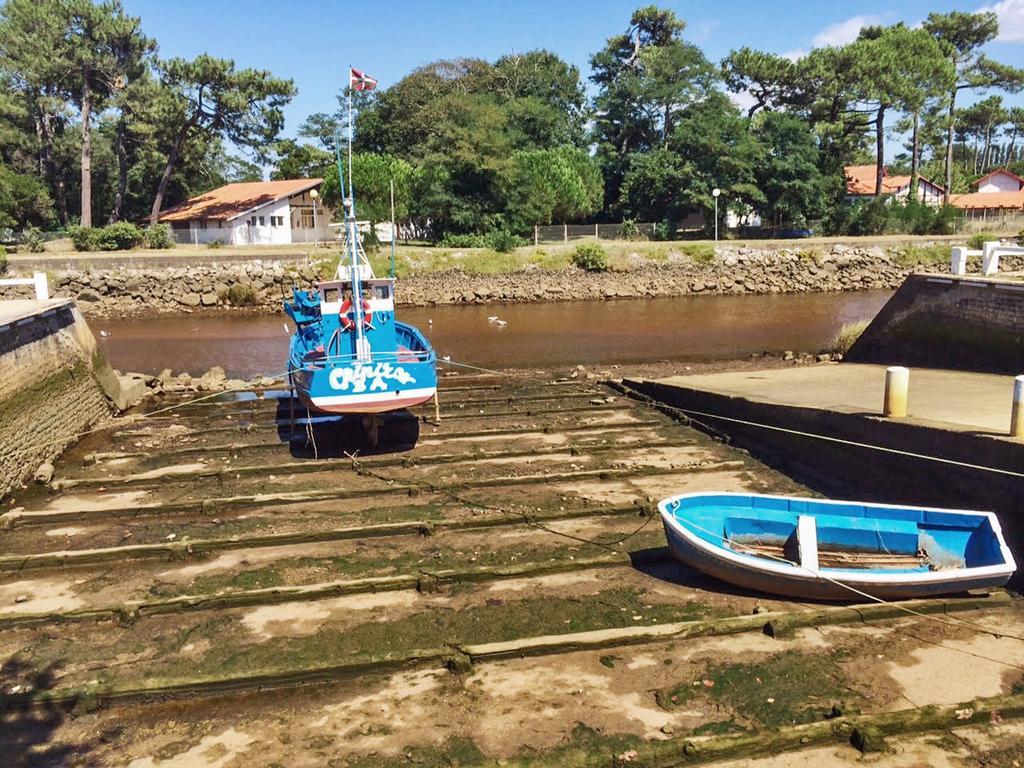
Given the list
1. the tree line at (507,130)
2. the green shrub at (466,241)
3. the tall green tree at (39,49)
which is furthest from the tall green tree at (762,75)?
the tall green tree at (39,49)

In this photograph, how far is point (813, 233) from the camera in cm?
6028

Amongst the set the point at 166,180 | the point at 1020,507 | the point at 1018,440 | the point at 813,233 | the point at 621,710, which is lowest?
the point at 621,710

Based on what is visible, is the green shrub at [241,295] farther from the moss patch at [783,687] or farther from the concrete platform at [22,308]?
the moss patch at [783,687]

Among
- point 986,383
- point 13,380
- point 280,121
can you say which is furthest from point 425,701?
point 280,121

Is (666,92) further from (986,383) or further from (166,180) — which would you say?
(986,383)

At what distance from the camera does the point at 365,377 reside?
1577 centimetres

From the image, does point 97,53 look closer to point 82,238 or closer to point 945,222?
point 82,238

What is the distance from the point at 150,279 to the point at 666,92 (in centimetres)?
3881

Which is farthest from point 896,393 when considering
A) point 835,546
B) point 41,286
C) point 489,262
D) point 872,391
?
point 489,262

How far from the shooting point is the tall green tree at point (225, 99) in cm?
5309

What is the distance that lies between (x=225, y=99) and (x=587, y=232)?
27.0 m

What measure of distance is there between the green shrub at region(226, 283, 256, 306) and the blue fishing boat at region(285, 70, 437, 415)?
25.4 m

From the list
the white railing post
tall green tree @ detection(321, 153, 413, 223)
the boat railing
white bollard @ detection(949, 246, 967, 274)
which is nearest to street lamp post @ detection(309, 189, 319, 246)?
tall green tree @ detection(321, 153, 413, 223)

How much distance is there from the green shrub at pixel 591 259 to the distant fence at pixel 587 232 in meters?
6.94
